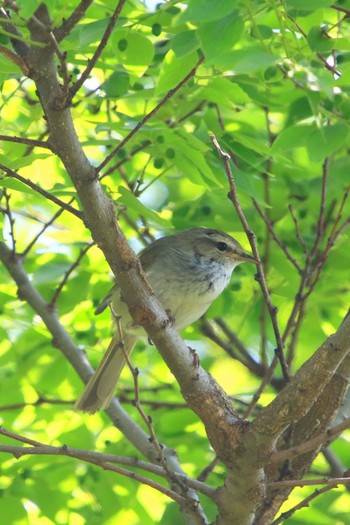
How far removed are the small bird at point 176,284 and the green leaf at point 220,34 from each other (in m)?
2.28

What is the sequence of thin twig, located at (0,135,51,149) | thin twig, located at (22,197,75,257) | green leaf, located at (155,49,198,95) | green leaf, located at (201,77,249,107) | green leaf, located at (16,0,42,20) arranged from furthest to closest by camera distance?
1. thin twig, located at (22,197,75,257)
2. green leaf, located at (201,77,249,107)
3. green leaf, located at (155,49,198,95)
4. thin twig, located at (0,135,51,149)
5. green leaf, located at (16,0,42,20)

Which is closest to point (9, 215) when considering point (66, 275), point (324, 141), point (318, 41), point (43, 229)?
point (43, 229)

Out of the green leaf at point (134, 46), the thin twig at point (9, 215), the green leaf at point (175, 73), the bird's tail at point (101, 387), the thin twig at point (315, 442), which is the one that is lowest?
the thin twig at point (315, 442)

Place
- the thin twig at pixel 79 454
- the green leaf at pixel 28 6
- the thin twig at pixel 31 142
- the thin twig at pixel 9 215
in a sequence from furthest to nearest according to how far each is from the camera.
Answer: the thin twig at pixel 9 215
the thin twig at pixel 79 454
the thin twig at pixel 31 142
the green leaf at pixel 28 6

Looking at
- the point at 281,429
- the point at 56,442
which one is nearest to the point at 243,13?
the point at 281,429

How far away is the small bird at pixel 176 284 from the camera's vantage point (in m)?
5.42

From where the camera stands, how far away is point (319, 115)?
13.0 feet

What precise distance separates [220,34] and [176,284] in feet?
8.76

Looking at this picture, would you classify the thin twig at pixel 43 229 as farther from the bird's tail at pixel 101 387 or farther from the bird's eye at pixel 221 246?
the bird's eye at pixel 221 246

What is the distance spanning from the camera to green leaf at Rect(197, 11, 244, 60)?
3172 mm

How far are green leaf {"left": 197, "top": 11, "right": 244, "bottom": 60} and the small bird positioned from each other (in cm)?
228

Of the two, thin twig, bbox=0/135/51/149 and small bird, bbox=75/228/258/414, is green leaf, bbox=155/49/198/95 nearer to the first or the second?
thin twig, bbox=0/135/51/149

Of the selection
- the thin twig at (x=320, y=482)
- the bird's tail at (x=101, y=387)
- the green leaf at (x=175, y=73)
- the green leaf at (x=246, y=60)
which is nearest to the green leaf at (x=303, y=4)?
the green leaf at (x=246, y=60)

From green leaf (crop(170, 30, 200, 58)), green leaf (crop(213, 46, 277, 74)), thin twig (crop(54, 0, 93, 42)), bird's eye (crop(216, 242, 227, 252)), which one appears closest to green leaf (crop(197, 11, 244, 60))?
green leaf (crop(213, 46, 277, 74))
